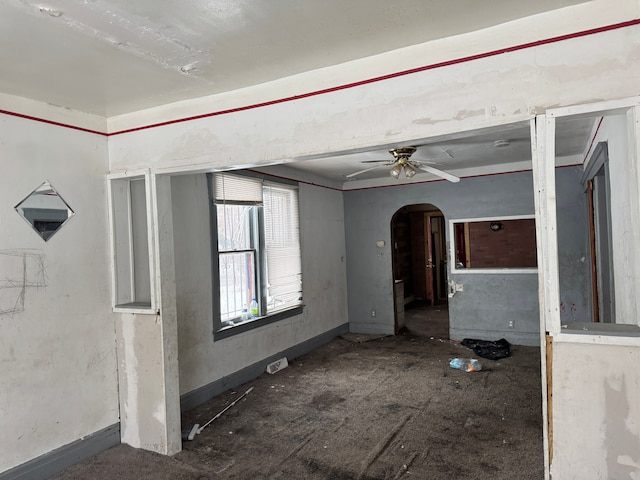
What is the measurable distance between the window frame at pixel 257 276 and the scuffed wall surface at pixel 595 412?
3495 millimetres

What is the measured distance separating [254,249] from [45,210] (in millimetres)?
2637

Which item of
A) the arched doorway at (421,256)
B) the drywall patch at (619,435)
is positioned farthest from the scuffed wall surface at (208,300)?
the arched doorway at (421,256)

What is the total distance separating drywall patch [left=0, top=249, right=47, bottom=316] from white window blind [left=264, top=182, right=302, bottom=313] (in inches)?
113

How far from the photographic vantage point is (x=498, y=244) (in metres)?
8.69

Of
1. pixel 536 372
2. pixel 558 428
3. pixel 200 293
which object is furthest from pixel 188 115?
pixel 536 372

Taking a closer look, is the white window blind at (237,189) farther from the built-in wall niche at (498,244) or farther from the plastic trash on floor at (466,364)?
the built-in wall niche at (498,244)

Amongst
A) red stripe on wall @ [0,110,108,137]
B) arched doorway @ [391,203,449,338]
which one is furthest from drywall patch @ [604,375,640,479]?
arched doorway @ [391,203,449,338]

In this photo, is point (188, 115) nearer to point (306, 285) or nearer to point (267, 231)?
point (267, 231)

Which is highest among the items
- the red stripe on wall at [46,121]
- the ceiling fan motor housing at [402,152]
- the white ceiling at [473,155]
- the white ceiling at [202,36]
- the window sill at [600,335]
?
the white ceiling at [202,36]

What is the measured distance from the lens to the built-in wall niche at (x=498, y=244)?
8406 millimetres

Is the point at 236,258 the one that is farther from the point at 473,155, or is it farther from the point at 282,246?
the point at 473,155

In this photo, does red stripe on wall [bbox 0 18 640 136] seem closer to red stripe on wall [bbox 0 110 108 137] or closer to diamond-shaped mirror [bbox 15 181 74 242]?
red stripe on wall [bbox 0 110 108 137]

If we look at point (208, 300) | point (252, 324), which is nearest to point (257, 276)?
point (252, 324)

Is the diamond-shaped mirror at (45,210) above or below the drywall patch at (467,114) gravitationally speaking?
below
